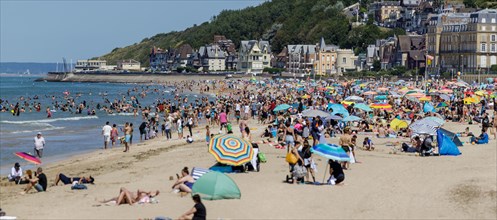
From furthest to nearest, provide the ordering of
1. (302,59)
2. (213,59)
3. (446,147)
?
(213,59) < (302,59) < (446,147)

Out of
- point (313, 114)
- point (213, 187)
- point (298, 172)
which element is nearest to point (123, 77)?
point (313, 114)

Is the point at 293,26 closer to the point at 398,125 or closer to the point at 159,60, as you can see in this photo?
the point at 159,60

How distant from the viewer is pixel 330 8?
158 metres

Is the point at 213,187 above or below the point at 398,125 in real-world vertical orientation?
above

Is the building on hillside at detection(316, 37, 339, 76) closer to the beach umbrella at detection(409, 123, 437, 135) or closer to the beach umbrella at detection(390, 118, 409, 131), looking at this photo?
the beach umbrella at detection(390, 118, 409, 131)

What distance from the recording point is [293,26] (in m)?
162

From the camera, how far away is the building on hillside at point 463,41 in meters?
93.4

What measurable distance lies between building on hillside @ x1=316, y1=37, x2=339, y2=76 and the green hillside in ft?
21.8

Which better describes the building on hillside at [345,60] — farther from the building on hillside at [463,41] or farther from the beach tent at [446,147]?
the beach tent at [446,147]

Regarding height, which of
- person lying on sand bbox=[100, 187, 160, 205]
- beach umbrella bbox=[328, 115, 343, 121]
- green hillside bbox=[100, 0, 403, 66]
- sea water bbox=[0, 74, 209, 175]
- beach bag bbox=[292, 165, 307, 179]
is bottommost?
sea water bbox=[0, 74, 209, 175]

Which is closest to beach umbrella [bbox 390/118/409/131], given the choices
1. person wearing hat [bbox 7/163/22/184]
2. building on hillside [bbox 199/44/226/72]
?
person wearing hat [bbox 7/163/22/184]

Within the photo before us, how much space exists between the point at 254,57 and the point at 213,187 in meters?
125

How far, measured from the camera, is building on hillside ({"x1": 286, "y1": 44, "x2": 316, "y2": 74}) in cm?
12631

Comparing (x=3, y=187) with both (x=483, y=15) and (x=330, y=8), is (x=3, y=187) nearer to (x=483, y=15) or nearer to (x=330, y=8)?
(x=483, y=15)
